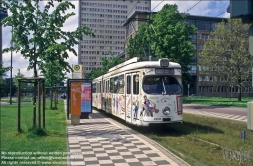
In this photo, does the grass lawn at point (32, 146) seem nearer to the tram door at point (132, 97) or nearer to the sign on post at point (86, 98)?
the tram door at point (132, 97)

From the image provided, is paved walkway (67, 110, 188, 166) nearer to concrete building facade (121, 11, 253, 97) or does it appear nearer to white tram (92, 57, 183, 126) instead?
white tram (92, 57, 183, 126)

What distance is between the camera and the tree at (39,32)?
1377 cm

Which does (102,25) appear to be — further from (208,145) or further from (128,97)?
(208,145)

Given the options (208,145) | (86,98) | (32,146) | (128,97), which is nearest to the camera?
(32,146)

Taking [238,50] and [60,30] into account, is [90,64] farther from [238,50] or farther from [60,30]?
[60,30]

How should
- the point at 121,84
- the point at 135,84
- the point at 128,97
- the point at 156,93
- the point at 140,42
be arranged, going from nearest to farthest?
the point at 156,93, the point at 135,84, the point at 128,97, the point at 121,84, the point at 140,42

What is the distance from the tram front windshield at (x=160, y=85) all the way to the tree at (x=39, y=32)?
341 centimetres

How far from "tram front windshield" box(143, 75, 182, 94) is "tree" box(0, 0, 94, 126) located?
3411 millimetres

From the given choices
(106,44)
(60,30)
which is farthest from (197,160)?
(106,44)

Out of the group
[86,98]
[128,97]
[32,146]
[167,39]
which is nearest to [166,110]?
[128,97]

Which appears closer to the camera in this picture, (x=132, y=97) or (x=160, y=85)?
(x=160, y=85)

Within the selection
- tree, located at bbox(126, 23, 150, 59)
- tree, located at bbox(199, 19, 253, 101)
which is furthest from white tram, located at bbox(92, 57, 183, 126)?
tree, located at bbox(199, 19, 253, 101)

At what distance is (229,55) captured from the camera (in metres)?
46.4

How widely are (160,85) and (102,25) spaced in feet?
152
